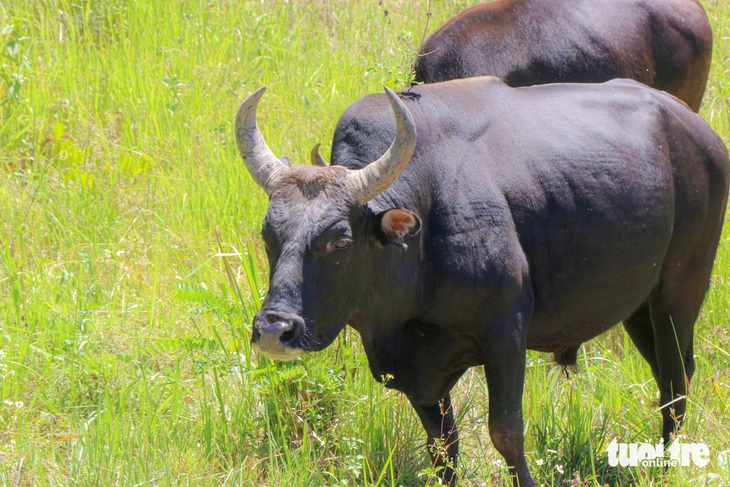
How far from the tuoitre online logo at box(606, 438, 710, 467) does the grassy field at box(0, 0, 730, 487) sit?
7 cm

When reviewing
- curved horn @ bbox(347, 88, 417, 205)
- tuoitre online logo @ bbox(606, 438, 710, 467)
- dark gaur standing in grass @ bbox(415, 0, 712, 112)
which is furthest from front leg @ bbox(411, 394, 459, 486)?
dark gaur standing in grass @ bbox(415, 0, 712, 112)

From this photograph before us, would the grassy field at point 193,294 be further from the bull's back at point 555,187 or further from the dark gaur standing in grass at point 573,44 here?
the bull's back at point 555,187

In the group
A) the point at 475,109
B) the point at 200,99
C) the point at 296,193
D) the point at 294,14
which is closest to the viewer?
the point at 296,193

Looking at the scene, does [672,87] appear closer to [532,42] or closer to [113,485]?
[532,42]

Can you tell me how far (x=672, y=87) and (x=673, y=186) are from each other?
2.87 metres

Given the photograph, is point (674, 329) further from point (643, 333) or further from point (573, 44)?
point (573, 44)

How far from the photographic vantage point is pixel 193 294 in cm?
509

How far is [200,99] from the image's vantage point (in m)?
8.48

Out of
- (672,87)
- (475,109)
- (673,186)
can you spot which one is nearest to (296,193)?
(475,109)

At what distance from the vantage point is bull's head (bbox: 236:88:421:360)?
3.99 meters

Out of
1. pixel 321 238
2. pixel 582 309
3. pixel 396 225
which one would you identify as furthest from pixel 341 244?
pixel 582 309

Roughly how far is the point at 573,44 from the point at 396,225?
3.49 m

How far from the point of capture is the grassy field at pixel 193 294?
489cm

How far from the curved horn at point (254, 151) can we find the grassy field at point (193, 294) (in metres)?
0.98
